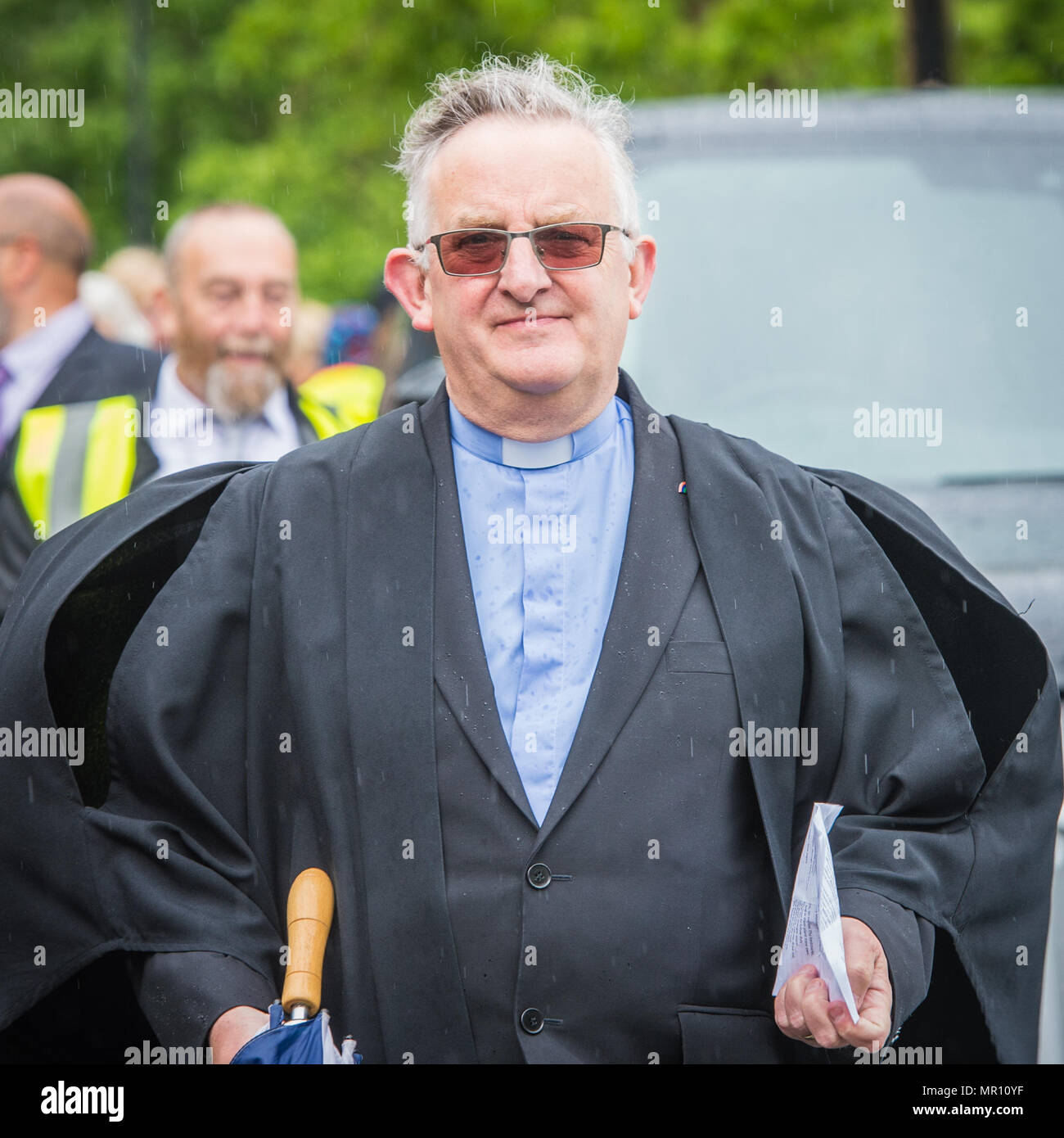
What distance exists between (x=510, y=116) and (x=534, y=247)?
0.85ft

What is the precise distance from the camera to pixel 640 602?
9.16ft

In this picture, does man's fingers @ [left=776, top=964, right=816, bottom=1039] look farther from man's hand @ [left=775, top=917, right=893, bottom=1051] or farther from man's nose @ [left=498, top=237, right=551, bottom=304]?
man's nose @ [left=498, top=237, right=551, bottom=304]

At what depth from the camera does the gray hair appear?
2861 millimetres

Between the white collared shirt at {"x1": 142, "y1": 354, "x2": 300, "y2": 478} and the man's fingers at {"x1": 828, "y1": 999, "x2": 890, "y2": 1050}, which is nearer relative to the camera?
the man's fingers at {"x1": 828, "y1": 999, "x2": 890, "y2": 1050}

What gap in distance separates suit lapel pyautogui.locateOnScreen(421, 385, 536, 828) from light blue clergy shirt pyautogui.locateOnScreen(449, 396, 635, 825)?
36mm

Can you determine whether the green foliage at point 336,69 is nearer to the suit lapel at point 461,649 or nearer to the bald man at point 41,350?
the bald man at point 41,350

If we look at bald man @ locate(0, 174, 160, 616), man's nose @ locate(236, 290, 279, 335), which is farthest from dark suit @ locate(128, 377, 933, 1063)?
man's nose @ locate(236, 290, 279, 335)

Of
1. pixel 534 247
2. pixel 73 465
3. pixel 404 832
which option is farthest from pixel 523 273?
pixel 73 465

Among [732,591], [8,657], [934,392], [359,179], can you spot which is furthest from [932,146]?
[359,179]

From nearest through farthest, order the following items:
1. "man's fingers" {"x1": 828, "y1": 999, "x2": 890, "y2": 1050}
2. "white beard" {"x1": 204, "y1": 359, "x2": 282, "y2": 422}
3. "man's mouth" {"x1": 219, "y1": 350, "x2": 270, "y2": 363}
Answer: "man's fingers" {"x1": 828, "y1": 999, "x2": 890, "y2": 1050} → "white beard" {"x1": 204, "y1": 359, "x2": 282, "y2": 422} → "man's mouth" {"x1": 219, "y1": 350, "x2": 270, "y2": 363}

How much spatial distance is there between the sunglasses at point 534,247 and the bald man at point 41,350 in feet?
6.35

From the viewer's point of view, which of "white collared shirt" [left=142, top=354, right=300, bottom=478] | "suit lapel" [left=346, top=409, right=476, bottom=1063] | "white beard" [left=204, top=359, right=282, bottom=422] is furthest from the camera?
"white beard" [left=204, top=359, right=282, bottom=422]

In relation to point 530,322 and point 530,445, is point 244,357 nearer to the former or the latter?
point 530,445
